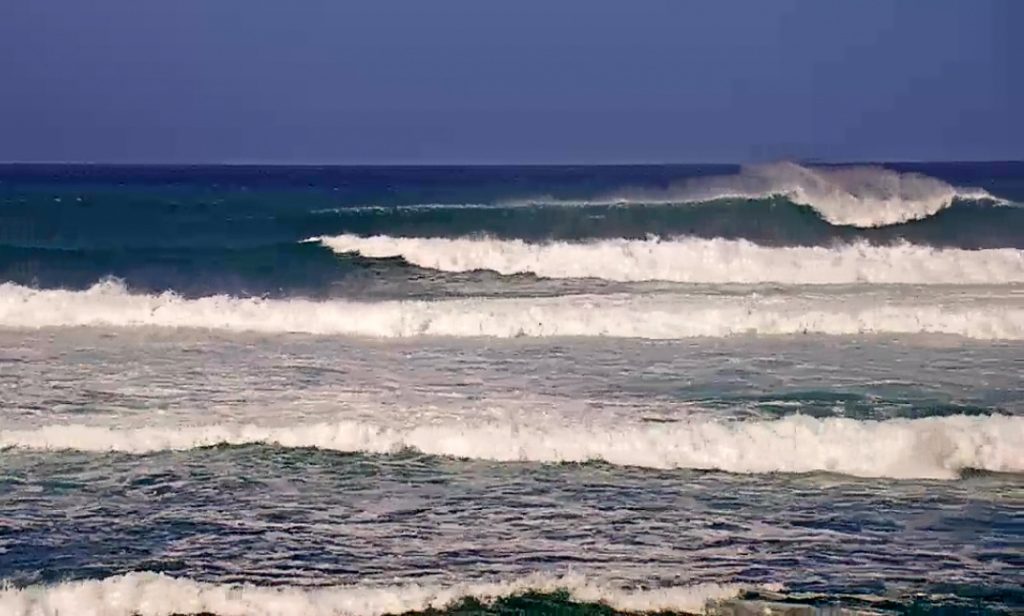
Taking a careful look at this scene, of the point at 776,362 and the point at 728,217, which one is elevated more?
the point at 728,217

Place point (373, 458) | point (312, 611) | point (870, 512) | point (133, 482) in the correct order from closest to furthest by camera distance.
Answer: point (312, 611), point (870, 512), point (133, 482), point (373, 458)

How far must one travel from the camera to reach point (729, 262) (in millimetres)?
20391

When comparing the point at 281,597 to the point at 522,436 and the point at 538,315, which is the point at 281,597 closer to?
the point at 522,436

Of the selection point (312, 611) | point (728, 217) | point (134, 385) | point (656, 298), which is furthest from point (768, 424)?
point (728, 217)

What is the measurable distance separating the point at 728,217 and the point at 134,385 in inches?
694

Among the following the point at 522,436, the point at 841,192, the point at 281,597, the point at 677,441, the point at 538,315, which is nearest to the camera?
the point at 281,597

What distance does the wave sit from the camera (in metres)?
25.6

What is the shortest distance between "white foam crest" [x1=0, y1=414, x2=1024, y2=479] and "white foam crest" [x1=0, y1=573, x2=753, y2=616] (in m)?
2.85

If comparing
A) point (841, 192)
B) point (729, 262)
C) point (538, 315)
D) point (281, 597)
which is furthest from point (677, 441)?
point (841, 192)

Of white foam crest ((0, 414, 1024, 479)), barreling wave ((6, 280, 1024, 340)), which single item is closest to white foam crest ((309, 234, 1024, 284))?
barreling wave ((6, 280, 1024, 340))

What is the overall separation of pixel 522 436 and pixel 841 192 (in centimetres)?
1870

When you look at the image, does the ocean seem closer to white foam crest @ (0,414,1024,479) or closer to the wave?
white foam crest @ (0,414,1024,479)

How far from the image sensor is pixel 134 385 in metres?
11.4

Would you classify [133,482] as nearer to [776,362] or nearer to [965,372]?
[776,362]
